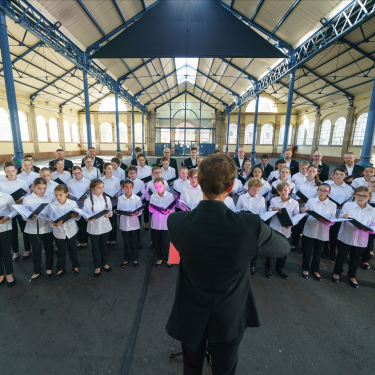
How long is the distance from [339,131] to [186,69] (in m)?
16.2

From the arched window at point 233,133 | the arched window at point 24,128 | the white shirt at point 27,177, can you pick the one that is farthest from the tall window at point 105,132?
the white shirt at point 27,177

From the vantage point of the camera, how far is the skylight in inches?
712

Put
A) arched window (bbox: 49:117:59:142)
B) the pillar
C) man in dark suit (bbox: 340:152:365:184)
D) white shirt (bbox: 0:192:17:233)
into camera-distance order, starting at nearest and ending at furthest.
→ 1. white shirt (bbox: 0:192:17:233)
2. man in dark suit (bbox: 340:152:365:184)
3. the pillar
4. arched window (bbox: 49:117:59:142)

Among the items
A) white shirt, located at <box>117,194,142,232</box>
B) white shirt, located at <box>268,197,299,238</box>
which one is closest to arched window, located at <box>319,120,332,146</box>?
white shirt, located at <box>268,197,299,238</box>

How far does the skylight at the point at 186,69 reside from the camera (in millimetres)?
18094

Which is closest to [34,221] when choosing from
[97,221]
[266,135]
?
[97,221]

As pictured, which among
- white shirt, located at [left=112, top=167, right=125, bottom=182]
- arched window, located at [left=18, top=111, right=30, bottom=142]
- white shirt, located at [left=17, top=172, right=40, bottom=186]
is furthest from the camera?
arched window, located at [left=18, top=111, right=30, bottom=142]

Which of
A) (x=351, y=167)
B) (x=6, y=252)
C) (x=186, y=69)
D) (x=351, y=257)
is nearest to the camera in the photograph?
(x=6, y=252)

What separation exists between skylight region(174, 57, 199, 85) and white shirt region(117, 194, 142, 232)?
1708cm

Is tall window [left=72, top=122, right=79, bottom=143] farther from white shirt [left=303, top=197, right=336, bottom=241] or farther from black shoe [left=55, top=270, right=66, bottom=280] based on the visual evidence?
white shirt [left=303, top=197, right=336, bottom=241]

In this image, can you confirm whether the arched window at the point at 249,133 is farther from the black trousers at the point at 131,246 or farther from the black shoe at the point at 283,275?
the black trousers at the point at 131,246

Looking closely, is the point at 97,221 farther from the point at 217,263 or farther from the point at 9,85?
the point at 9,85

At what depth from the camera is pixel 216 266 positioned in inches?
45.0

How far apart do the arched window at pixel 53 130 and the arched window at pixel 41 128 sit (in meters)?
0.77
